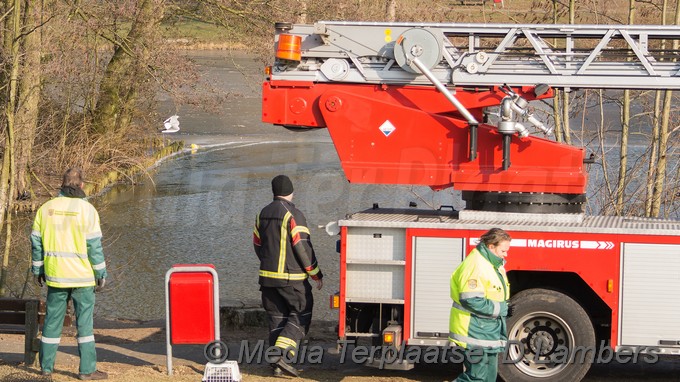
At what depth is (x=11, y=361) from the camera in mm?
9570

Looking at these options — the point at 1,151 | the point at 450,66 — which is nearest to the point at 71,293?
the point at 450,66

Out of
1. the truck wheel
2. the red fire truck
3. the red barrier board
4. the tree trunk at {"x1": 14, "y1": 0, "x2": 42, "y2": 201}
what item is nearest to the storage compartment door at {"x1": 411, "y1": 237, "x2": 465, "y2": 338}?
the red fire truck

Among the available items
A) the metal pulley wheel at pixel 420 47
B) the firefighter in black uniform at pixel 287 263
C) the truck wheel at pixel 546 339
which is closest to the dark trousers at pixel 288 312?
the firefighter in black uniform at pixel 287 263

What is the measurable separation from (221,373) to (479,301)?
2.23 m

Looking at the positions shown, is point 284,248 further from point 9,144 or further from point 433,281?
point 9,144

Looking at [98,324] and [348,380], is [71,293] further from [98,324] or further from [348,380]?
[98,324]

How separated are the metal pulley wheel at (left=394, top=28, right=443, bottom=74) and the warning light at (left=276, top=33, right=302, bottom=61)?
908 millimetres

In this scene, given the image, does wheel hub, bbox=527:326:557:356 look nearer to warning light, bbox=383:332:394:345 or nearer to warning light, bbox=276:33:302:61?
warning light, bbox=383:332:394:345

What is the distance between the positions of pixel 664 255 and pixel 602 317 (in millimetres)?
913

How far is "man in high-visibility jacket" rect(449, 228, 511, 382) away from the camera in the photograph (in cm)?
714

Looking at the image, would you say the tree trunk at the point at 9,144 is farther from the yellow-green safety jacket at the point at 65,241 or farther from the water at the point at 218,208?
the yellow-green safety jacket at the point at 65,241

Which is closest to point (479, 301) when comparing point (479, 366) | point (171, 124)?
point (479, 366)

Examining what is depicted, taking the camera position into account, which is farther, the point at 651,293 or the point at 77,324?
the point at 77,324

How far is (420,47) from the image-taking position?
9172 mm
